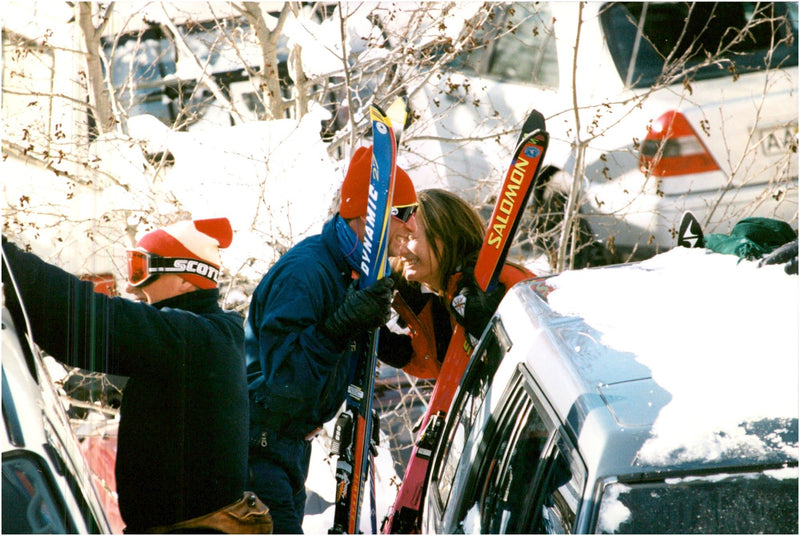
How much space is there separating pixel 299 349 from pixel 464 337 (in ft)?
2.53

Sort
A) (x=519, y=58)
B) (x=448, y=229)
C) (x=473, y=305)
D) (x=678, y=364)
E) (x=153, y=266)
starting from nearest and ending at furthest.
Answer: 1. (x=678, y=364)
2. (x=153, y=266)
3. (x=473, y=305)
4. (x=448, y=229)
5. (x=519, y=58)

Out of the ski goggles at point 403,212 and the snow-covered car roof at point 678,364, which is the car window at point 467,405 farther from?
the ski goggles at point 403,212

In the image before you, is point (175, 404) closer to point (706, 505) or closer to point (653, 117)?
point (706, 505)

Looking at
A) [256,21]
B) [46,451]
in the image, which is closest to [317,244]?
[46,451]

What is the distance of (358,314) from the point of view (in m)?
3.12

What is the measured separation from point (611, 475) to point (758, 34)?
5.19 meters

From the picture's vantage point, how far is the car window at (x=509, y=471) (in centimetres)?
216

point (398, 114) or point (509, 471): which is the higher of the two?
point (398, 114)

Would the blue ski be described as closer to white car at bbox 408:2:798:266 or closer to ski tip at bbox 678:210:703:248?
ski tip at bbox 678:210:703:248

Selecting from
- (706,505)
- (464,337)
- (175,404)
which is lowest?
(464,337)

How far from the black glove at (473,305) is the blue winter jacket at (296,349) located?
1.64 ft

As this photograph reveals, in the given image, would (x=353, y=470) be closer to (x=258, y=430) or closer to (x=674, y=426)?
(x=258, y=430)

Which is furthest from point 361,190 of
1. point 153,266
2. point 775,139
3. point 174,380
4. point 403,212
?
point 775,139

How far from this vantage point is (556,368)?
6.82 feet
